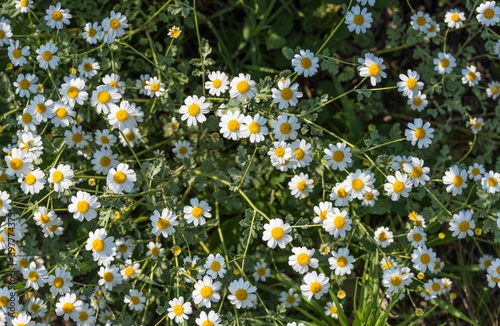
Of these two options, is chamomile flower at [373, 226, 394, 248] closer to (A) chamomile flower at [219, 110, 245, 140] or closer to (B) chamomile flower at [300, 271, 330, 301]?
(B) chamomile flower at [300, 271, 330, 301]

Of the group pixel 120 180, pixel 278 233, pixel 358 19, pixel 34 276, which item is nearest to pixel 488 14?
pixel 358 19

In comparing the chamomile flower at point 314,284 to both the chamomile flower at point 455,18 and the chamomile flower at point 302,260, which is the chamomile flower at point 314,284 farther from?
the chamomile flower at point 455,18

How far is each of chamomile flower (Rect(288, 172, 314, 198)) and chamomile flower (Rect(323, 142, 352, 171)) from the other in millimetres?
213

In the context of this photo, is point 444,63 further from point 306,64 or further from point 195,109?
point 195,109

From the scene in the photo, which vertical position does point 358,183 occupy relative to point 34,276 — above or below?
above

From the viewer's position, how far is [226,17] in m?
4.19

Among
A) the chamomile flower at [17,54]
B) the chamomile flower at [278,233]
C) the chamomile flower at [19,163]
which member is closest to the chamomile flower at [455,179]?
the chamomile flower at [278,233]

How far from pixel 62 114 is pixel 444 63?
A: 2.92 meters

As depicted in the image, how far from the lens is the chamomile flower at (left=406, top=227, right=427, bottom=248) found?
3.22m

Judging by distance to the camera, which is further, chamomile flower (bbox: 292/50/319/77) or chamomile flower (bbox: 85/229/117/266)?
chamomile flower (bbox: 292/50/319/77)

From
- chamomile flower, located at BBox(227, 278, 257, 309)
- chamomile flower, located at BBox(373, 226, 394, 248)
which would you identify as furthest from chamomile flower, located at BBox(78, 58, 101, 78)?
chamomile flower, located at BBox(373, 226, 394, 248)

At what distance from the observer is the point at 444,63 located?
3.39 m

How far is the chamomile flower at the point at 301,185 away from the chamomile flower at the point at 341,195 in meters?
0.22

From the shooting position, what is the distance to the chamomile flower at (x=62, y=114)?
2924 millimetres
